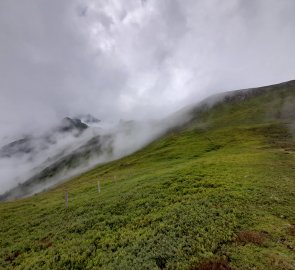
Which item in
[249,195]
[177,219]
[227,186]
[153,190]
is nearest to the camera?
[177,219]

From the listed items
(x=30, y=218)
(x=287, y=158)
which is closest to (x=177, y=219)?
(x=30, y=218)

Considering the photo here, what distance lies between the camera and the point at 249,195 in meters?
27.3

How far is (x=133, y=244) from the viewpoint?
62.4ft

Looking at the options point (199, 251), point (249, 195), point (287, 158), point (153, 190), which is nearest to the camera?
point (199, 251)

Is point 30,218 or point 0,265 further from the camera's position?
point 30,218

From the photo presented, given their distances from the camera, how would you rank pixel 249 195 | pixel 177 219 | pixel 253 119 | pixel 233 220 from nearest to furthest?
pixel 233 220 → pixel 177 219 → pixel 249 195 → pixel 253 119

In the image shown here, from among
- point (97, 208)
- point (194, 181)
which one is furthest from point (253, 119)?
point (97, 208)

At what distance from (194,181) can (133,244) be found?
60.9 ft

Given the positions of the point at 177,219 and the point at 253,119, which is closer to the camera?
the point at 177,219

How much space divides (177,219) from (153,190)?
1210 centimetres

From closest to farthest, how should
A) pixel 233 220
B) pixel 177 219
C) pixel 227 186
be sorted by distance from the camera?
pixel 233 220, pixel 177 219, pixel 227 186

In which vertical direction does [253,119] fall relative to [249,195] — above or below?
above

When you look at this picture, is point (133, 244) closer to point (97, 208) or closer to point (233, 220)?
point (233, 220)

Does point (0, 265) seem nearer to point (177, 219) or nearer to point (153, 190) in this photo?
point (177, 219)
